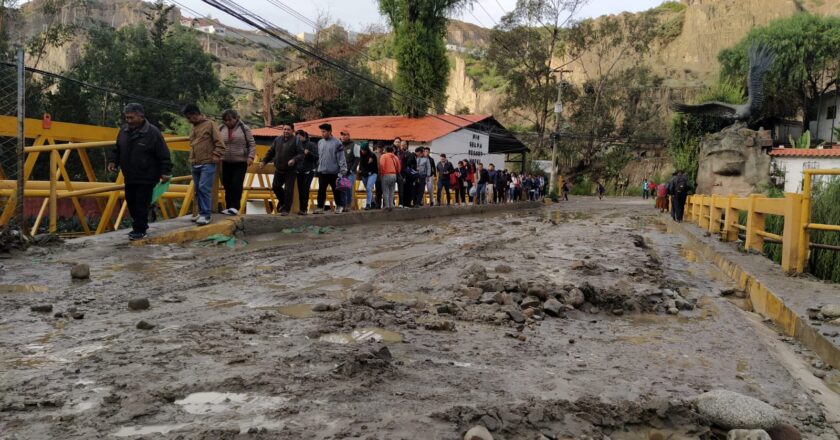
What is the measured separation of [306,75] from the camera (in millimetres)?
48969

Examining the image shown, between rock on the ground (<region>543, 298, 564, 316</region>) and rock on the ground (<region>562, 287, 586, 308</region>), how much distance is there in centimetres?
24

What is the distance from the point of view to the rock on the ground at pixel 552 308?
490 centimetres

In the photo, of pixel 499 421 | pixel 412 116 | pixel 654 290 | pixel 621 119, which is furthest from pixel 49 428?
pixel 621 119

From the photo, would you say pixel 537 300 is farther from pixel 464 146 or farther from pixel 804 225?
pixel 464 146

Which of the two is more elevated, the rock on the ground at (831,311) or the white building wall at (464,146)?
the white building wall at (464,146)

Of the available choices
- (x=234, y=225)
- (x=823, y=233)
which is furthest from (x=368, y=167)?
(x=823, y=233)

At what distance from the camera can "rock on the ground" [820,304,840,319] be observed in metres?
4.55

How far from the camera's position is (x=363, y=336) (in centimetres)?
385

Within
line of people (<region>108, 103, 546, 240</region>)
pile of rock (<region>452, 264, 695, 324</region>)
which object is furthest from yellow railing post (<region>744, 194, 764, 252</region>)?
line of people (<region>108, 103, 546, 240</region>)

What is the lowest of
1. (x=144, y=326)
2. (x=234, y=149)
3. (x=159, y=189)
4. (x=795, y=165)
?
(x=144, y=326)

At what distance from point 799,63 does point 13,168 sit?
47351 mm

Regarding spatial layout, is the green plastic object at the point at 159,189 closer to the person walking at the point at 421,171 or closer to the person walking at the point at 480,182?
the person walking at the point at 421,171

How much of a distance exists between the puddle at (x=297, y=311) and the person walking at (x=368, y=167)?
27.0ft

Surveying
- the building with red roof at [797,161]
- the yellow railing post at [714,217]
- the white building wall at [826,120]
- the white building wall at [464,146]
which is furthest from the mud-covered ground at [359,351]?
the white building wall at [826,120]
